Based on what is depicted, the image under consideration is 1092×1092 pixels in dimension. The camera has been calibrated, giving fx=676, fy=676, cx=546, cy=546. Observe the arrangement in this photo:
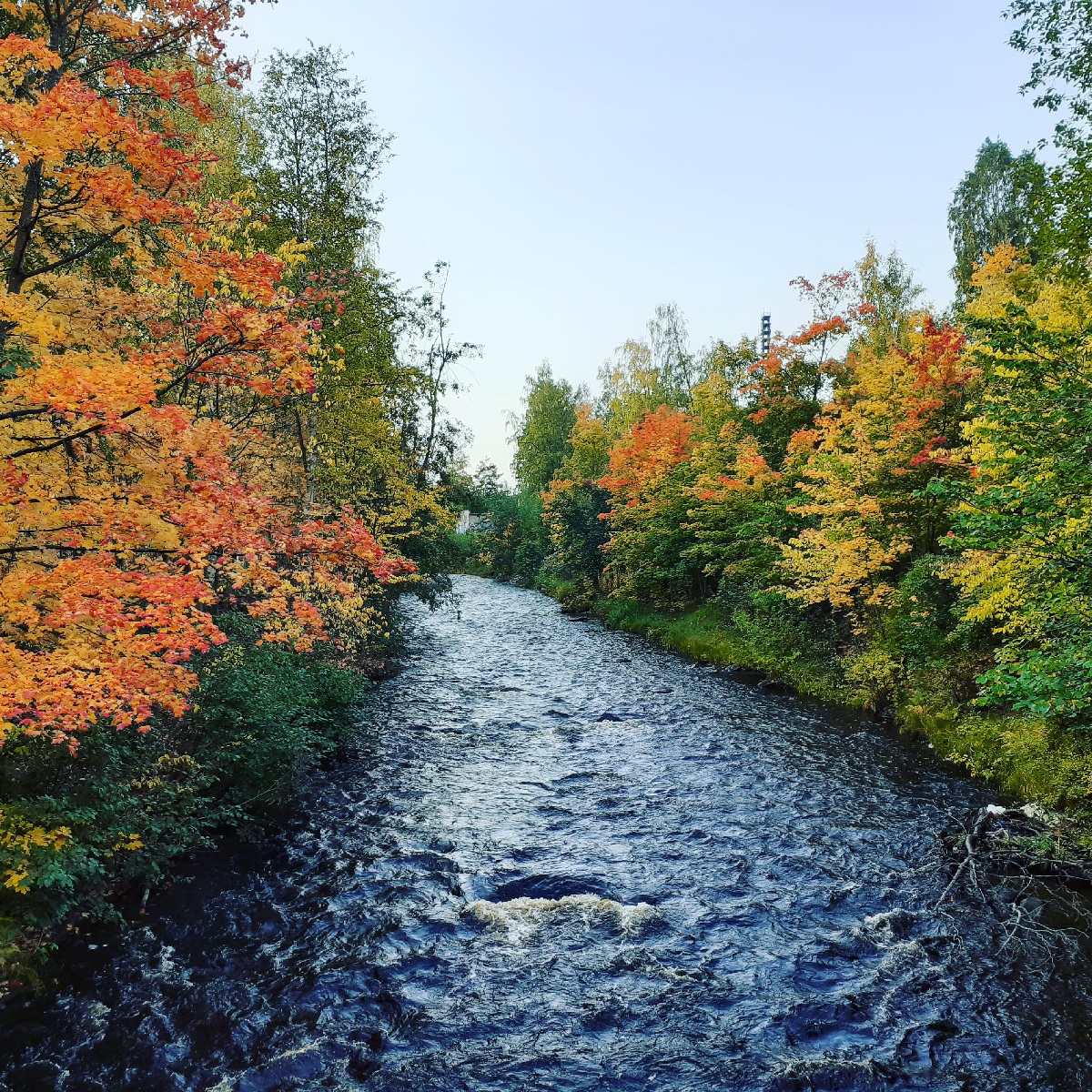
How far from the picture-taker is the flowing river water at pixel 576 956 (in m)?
6.30

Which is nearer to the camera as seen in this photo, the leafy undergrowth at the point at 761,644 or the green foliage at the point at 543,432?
the leafy undergrowth at the point at 761,644

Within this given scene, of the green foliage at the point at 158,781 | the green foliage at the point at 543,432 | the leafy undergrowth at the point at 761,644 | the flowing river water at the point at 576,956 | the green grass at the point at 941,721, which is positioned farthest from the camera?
the green foliage at the point at 543,432

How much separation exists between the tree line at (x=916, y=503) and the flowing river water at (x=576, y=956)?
3.16 metres

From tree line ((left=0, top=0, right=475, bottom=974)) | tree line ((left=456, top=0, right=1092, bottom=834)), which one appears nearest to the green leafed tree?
tree line ((left=456, top=0, right=1092, bottom=834))

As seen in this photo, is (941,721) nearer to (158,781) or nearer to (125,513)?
(158,781)

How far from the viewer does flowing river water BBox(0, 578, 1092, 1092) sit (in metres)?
6.30

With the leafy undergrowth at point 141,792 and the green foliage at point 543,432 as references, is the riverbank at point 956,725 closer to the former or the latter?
the leafy undergrowth at point 141,792

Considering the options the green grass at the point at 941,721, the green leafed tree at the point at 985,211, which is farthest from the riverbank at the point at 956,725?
the green leafed tree at the point at 985,211

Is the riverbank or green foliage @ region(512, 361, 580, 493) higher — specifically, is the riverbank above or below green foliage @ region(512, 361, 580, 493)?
below

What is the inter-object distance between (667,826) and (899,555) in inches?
440

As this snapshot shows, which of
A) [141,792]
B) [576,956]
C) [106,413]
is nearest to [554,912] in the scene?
[576,956]

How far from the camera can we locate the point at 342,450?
67.7 ft

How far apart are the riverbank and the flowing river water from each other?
82cm

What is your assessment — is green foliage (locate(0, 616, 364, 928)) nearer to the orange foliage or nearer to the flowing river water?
the flowing river water
